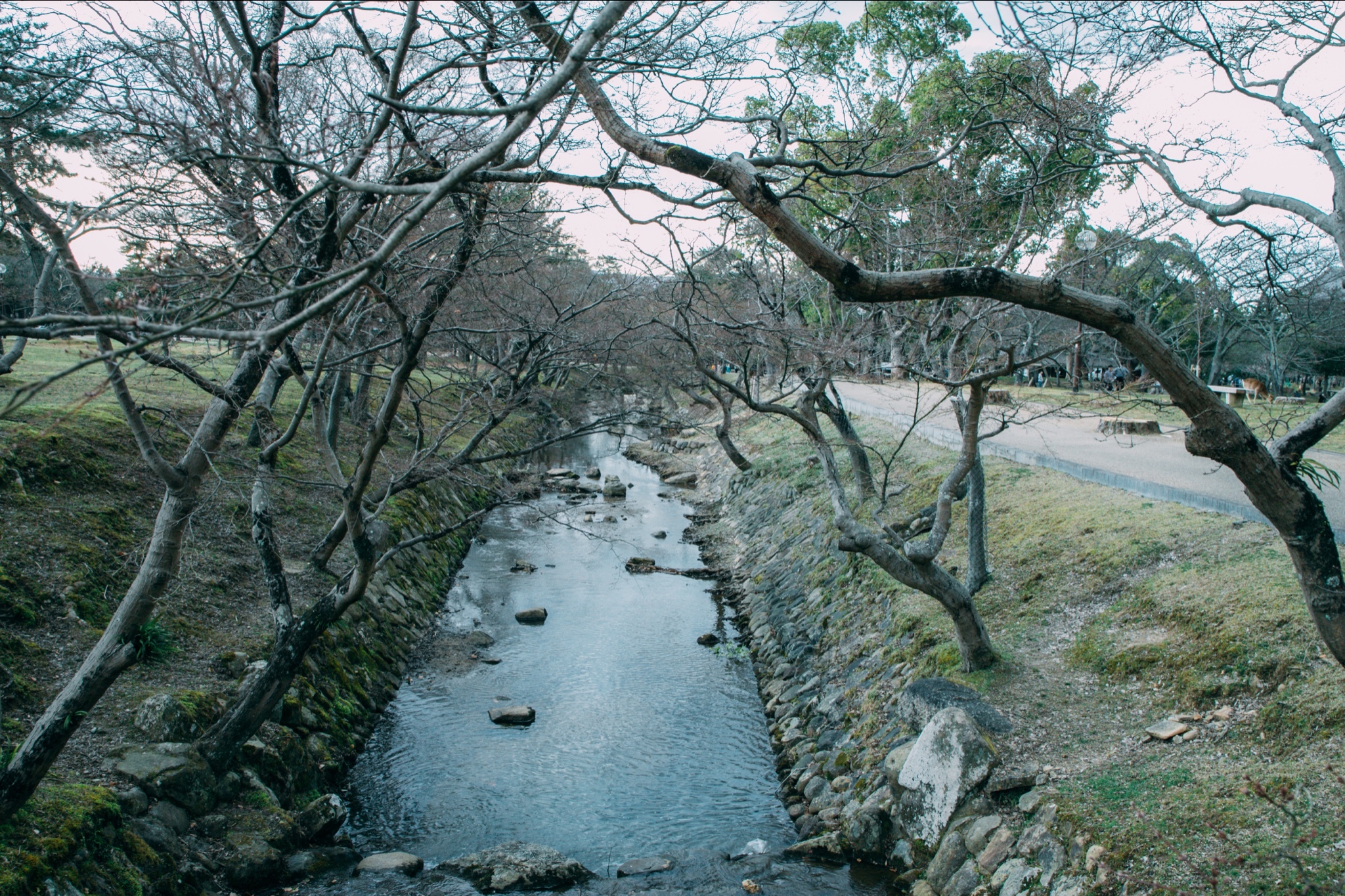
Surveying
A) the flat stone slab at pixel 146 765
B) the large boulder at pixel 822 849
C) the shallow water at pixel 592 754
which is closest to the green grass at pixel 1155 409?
the large boulder at pixel 822 849

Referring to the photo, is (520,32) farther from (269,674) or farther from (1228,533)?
(1228,533)

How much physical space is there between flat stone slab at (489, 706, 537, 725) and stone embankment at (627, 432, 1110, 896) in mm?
3319

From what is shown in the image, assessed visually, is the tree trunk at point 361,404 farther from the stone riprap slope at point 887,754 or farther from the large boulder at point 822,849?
the large boulder at point 822,849

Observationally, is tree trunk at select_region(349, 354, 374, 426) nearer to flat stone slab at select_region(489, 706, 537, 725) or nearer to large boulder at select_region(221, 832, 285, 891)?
flat stone slab at select_region(489, 706, 537, 725)

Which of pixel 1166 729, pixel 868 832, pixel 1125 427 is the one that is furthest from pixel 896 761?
pixel 1125 427

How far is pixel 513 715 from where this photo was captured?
1097 cm

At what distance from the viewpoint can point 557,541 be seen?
67.7 feet

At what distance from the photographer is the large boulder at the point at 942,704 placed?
24.5 ft

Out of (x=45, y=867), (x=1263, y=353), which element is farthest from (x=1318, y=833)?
(x=1263, y=353)

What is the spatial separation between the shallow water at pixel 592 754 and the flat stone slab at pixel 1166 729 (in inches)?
103

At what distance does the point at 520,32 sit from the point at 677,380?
1526 cm

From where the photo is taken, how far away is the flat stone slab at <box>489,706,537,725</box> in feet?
35.9

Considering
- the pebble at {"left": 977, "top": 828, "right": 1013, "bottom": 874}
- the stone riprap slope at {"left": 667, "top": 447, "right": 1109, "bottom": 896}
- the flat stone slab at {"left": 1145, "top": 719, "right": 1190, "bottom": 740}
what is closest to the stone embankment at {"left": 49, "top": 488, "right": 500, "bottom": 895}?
the stone riprap slope at {"left": 667, "top": 447, "right": 1109, "bottom": 896}

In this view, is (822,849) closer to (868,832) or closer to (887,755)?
(868,832)
